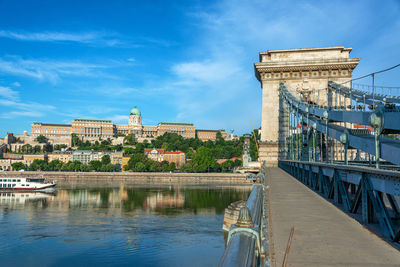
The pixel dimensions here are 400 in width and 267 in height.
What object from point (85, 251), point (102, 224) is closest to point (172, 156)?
point (102, 224)

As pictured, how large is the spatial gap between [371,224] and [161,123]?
6738 inches

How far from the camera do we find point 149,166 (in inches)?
3964

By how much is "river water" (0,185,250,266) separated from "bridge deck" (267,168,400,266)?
13.0 m

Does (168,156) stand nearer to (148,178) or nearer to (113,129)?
(148,178)

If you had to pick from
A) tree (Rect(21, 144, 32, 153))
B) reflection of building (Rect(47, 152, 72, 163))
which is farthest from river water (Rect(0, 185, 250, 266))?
tree (Rect(21, 144, 32, 153))

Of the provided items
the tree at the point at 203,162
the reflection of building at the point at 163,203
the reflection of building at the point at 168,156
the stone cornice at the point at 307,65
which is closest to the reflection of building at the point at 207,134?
the reflection of building at the point at 168,156

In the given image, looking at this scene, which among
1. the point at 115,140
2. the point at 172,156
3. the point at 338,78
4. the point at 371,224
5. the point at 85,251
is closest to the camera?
the point at 371,224

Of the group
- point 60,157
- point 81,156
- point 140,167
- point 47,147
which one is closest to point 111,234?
point 140,167

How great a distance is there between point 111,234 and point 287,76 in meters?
18.6

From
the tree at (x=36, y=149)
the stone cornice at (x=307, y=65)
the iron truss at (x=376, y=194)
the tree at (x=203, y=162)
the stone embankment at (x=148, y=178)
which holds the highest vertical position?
the stone cornice at (x=307, y=65)

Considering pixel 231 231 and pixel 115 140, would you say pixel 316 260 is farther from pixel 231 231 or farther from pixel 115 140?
pixel 115 140

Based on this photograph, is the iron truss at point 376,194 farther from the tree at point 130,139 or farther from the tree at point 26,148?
the tree at point 130,139

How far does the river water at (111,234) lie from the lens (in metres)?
20.8

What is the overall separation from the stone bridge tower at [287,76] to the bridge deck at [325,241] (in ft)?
65.3
